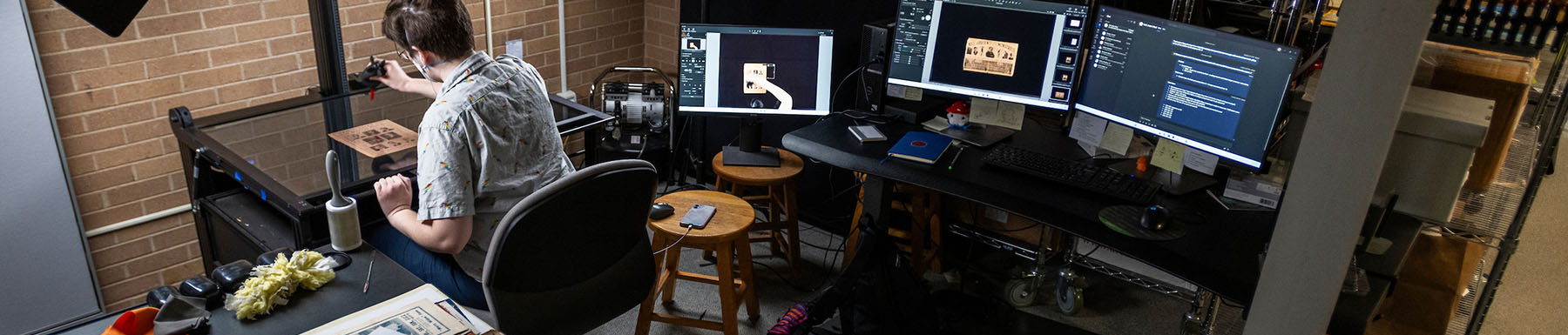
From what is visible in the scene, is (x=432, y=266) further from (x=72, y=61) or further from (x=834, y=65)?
(x=834, y=65)

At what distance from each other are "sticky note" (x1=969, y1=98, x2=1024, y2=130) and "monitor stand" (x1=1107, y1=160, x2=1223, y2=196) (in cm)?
34

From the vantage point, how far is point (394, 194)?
2.14m

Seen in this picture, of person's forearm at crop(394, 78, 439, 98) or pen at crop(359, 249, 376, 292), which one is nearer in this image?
pen at crop(359, 249, 376, 292)

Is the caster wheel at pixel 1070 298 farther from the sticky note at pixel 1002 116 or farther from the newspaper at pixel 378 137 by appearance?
the newspaper at pixel 378 137

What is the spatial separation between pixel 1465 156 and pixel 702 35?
225 cm

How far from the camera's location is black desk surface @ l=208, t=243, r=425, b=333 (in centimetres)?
176

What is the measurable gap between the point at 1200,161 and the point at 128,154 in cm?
324

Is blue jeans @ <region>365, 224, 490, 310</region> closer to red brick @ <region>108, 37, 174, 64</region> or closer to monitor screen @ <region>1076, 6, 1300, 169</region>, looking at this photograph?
red brick @ <region>108, 37, 174, 64</region>

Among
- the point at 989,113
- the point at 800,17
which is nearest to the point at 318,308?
the point at 989,113

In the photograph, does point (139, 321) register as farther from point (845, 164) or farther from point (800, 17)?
point (800, 17)

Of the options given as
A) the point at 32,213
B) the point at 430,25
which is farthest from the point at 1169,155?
the point at 32,213

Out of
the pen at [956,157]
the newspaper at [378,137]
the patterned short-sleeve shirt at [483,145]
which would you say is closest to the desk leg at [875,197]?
the pen at [956,157]

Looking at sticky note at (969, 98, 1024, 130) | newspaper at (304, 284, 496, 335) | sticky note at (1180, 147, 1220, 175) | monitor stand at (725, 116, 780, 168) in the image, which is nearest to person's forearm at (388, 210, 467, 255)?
newspaper at (304, 284, 496, 335)

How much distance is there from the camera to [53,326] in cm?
293
